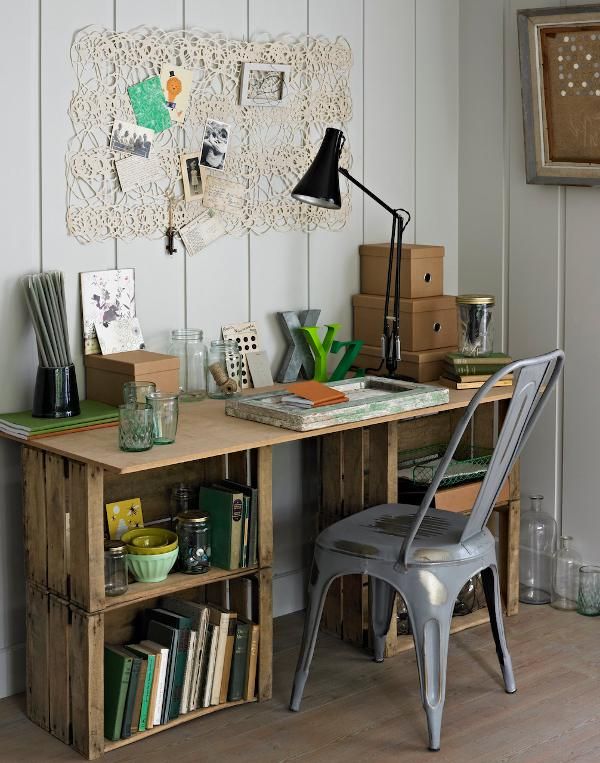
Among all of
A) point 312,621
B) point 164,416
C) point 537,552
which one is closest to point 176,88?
point 164,416

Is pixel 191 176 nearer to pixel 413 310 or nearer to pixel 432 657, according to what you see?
pixel 413 310

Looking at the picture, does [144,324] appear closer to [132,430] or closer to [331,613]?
[132,430]

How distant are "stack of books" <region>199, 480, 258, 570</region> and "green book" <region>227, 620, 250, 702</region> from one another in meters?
0.17

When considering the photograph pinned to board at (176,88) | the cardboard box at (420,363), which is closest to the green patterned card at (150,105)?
the photograph pinned to board at (176,88)

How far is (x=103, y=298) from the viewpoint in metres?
2.87

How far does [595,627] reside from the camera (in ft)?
10.8

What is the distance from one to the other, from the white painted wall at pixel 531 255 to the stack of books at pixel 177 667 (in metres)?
1.24

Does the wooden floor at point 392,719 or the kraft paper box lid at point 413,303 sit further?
the kraft paper box lid at point 413,303

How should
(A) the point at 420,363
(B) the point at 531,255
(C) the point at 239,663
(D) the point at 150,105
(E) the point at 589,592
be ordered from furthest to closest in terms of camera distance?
(B) the point at 531,255, (E) the point at 589,592, (A) the point at 420,363, (D) the point at 150,105, (C) the point at 239,663

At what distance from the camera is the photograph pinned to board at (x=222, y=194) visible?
10.1 ft

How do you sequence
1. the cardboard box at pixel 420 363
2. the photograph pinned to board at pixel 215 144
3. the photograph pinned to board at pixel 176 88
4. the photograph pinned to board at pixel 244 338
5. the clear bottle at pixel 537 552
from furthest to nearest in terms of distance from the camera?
the clear bottle at pixel 537 552, the cardboard box at pixel 420 363, the photograph pinned to board at pixel 244 338, the photograph pinned to board at pixel 215 144, the photograph pinned to board at pixel 176 88

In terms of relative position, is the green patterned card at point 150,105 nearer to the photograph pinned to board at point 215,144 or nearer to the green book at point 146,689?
the photograph pinned to board at point 215,144

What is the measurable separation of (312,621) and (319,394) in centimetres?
55

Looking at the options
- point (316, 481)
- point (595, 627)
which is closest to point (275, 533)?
point (316, 481)
